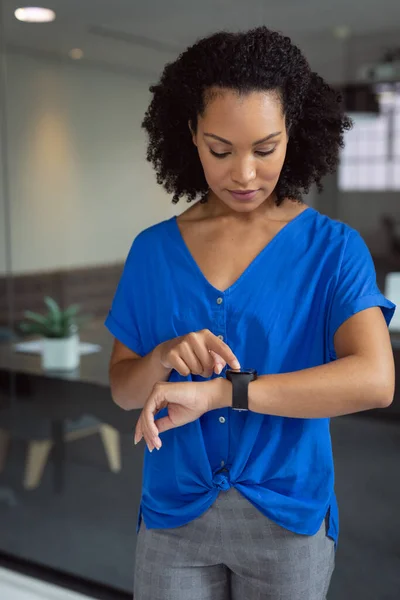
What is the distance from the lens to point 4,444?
3.05 meters

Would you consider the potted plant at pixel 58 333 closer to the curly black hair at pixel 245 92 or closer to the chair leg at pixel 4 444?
the chair leg at pixel 4 444

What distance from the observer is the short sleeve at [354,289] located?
3.95 ft

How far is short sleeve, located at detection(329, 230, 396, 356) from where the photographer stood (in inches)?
47.4

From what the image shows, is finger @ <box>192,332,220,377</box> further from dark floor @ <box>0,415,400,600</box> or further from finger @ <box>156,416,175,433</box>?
dark floor @ <box>0,415,400,600</box>

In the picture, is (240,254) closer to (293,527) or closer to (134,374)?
(134,374)

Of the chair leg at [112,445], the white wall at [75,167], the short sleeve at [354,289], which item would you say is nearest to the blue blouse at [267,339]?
the short sleeve at [354,289]

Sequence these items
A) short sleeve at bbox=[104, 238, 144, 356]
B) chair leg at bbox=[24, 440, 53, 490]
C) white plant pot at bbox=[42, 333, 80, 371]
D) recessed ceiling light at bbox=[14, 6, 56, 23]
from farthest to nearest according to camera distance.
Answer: chair leg at bbox=[24, 440, 53, 490] → white plant pot at bbox=[42, 333, 80, 371] → recessed ceiling light at bbox=[14, 6, 56, 23] → short sleeve at bbox=[104, 238, 144, 356]

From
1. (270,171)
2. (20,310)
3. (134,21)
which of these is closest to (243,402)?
(270,171)

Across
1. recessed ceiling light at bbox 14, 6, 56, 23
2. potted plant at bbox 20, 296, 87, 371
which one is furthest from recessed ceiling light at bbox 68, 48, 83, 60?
potted plant at bbox 20, 296, 87, 371

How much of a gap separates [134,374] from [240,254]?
28 cm

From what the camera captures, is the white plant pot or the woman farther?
the white plant pot

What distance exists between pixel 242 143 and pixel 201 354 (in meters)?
0.33

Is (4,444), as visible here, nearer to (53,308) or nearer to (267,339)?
(53,308)

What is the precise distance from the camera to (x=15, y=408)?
300 cm
